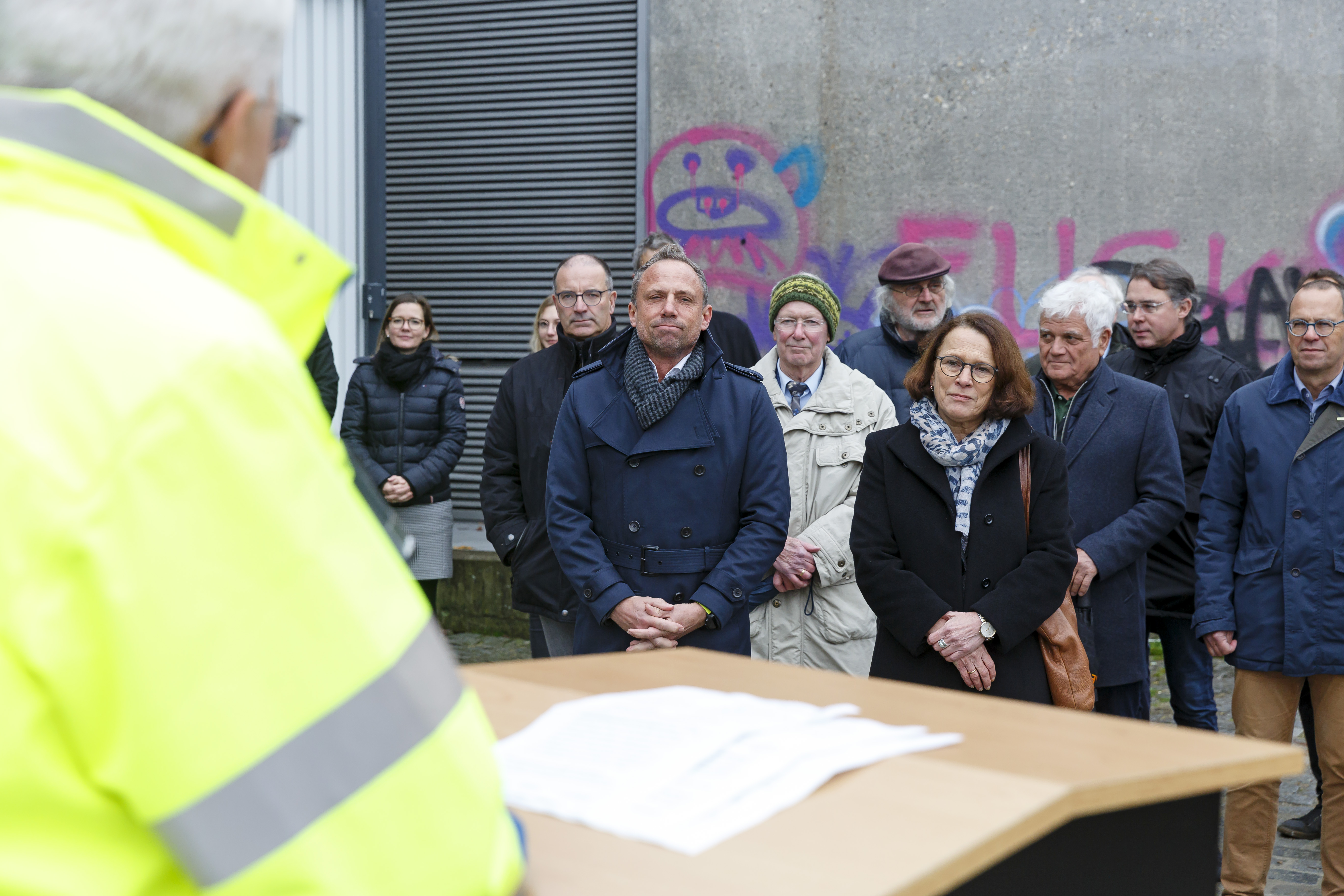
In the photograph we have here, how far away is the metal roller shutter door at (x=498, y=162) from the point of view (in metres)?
9.27

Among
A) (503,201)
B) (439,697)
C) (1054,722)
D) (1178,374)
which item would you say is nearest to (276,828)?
(439,697)

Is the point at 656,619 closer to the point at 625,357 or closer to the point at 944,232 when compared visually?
the point at 625,357

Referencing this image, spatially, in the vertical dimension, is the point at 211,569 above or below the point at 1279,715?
above

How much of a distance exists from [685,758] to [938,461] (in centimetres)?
232

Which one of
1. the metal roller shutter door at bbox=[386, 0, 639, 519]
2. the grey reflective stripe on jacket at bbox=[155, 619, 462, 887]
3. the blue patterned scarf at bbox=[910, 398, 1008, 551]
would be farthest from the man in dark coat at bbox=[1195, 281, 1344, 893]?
the metal roller shutter door at bbox=[386, 0, 639, 519]

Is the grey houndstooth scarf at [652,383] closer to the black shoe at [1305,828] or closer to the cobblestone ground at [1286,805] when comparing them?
the cobblestone ground at [1286,805]

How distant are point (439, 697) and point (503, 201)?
889cm

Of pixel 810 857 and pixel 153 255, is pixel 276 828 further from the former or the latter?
pixel 810 857

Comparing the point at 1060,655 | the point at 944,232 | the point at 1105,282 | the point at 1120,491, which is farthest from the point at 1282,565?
the point at 944,232

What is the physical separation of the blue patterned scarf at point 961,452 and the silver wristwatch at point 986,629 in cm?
22

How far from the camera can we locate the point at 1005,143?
825 centimetres

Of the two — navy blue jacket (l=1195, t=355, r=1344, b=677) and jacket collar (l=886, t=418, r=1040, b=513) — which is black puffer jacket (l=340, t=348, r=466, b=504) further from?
navy blue jacket (l=1195, t=355, r=1344, b=677)

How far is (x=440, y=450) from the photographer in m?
6.51

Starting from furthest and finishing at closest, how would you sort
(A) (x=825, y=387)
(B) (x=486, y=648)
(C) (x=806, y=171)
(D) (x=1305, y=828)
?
1. (C) (x=806, y=171)
2. (B) (x=486, y=648)
3. (A) (x=825, y=387)
4. (D) (x=1305, y=828)
